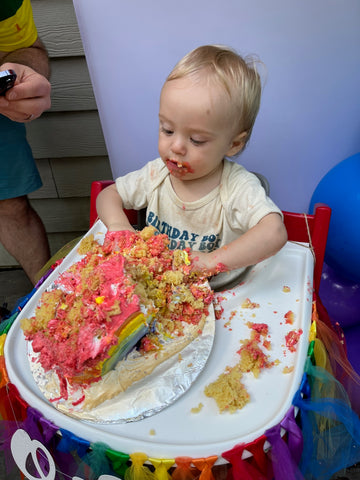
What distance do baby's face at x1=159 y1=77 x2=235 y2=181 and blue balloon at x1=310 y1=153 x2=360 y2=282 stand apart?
347mm

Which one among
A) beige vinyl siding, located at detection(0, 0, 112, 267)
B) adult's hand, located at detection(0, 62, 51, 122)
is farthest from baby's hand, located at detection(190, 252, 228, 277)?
beige vinyl siding, located at detection(0, 0, 112, 267)

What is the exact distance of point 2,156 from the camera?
120cm

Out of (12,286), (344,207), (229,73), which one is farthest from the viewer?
(12,286)

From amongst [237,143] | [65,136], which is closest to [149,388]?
[237,143]

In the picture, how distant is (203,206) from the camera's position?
0.90 metres

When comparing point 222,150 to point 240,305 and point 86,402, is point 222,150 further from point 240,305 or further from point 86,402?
point 86,402

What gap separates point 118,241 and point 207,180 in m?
0.26

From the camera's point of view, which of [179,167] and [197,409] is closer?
[197,409]

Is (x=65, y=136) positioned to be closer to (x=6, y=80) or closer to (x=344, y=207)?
(x=6, y=80)

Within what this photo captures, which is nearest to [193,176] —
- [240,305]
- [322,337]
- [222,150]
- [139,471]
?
[222,150]

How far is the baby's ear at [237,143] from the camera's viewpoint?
32.9 inches

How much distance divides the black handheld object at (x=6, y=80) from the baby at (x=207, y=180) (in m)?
0.31

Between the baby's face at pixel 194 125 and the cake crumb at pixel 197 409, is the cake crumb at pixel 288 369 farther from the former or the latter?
the baby's face at pixel 194 125

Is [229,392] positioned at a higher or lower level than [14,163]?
lower
